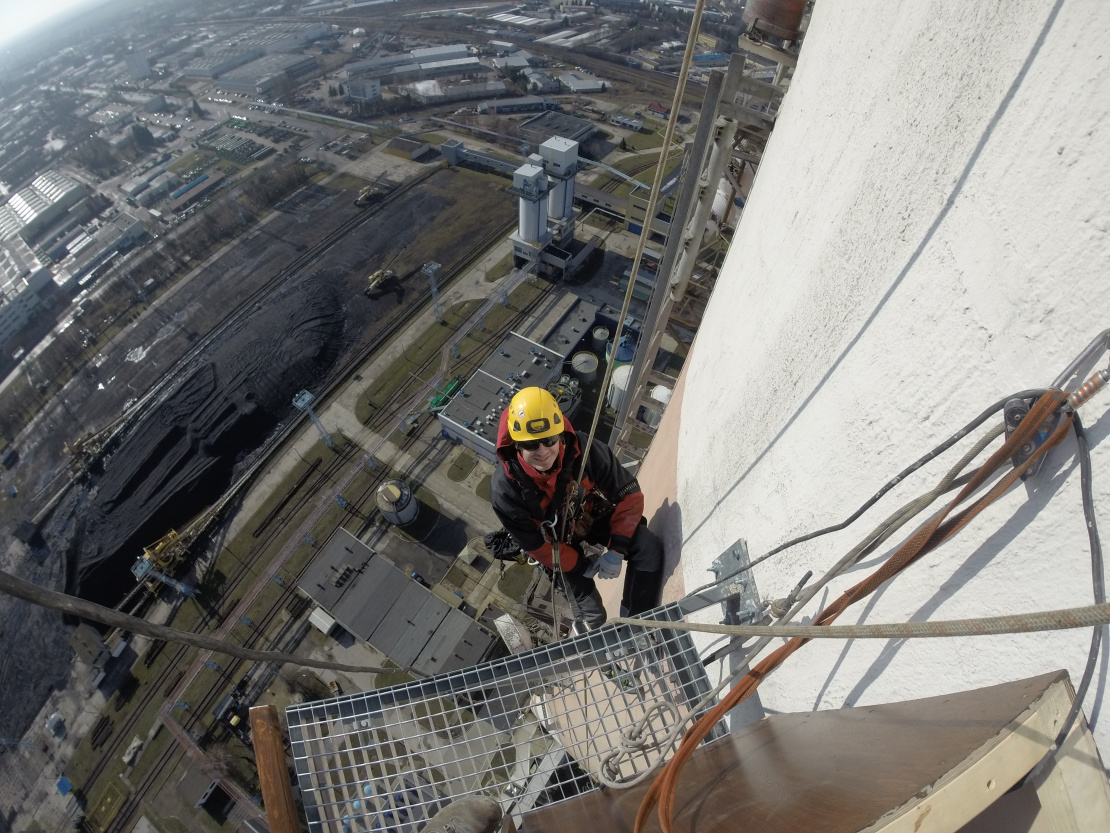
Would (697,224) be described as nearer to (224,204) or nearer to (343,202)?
(343,202)

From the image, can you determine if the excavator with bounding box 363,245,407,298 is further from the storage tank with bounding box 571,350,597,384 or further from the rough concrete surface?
the rough concrete surface

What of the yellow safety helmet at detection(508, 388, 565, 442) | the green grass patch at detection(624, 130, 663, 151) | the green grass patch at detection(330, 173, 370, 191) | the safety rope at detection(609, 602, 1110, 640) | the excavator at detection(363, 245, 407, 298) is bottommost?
the excavator at detection(363, 245, 407, 298)

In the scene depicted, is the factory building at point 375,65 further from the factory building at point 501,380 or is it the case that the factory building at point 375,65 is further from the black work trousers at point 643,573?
the black work trousers at point 643,573

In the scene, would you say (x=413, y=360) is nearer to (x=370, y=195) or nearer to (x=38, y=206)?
(x=370, y=195)

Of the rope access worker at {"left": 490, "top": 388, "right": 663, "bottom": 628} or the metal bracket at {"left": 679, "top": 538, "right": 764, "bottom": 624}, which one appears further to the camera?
the rope access worker at {"left": 490, "top": 388, "right": 663, "bottom": 628}

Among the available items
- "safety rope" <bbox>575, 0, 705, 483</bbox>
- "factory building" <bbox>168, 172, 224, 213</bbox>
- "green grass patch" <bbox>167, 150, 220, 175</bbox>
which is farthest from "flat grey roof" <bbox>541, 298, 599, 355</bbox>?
"green grass patch" <bbox>167, 150, 220, 175</bbox>

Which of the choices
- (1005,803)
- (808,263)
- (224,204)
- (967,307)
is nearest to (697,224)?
(808,263)

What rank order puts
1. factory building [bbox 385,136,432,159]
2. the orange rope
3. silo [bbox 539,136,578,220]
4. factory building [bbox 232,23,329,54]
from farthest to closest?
factory building [bbox 232,23,329,54], factory building [bbox 385,136,432,159], silo [bbox 539,136,578,220], the orange rope

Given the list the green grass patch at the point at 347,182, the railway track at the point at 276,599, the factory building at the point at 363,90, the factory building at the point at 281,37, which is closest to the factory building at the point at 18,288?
the green grass patch at the point at 347,182
